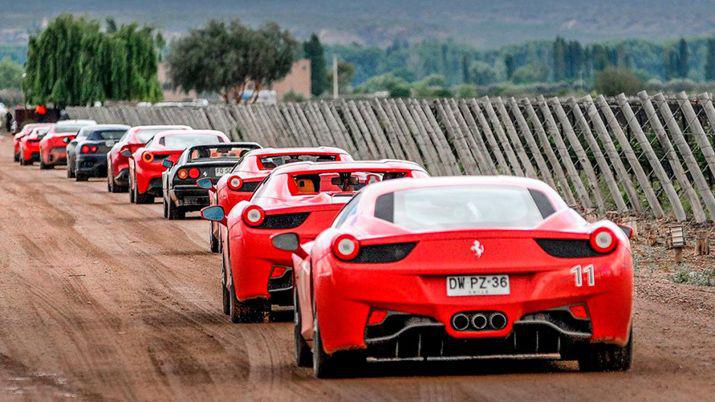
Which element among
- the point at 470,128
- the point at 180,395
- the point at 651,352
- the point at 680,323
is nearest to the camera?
the point at 180,395

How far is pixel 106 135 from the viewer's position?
43.6 m

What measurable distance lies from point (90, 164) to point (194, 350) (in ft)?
106

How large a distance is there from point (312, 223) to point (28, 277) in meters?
5.67

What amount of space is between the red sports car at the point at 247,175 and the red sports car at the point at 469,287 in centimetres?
876

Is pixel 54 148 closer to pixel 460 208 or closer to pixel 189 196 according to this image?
pixel 189 196

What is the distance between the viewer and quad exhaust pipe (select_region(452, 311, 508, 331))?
938 centimetres

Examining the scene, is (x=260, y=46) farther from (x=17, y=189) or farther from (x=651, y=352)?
(x=651, y=352)

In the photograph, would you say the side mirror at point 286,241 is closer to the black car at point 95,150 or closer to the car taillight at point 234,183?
the car taillight at point 234,183

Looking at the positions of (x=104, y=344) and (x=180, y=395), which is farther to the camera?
(x=104, y=344)

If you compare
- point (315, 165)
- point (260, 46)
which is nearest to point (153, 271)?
point (315, 165)

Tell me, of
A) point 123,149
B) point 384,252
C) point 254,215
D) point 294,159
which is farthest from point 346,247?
point 123,149

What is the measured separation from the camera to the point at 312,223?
1272cm

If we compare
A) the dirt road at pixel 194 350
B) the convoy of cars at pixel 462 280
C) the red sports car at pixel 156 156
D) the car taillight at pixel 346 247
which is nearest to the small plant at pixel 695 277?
the dirt road at pixel 194 350

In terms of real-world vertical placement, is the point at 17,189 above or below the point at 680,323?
below
